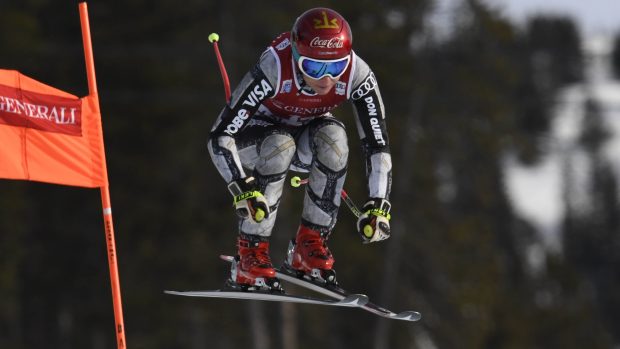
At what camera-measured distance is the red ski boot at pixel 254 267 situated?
11.4 m

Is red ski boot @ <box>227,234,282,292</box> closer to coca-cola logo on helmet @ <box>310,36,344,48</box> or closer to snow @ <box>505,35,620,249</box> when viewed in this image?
coca-cola logo on helmet @ <box>310,36,344,48</box>

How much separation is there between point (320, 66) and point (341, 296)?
198 cm

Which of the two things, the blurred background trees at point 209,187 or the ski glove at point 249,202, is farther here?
the blurred background trees at point 209,187

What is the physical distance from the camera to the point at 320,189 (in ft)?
37.3

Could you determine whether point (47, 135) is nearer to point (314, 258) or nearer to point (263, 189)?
point (263, 189)

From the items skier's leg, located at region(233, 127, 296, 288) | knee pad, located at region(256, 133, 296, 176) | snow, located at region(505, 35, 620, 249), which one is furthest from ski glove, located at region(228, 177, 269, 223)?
snow, located at region(505, 35, 620, 249)

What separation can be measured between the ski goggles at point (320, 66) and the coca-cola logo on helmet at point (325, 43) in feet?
0.37

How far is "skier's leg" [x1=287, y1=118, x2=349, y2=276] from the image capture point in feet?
36.6

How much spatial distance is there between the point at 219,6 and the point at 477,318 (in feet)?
41.5

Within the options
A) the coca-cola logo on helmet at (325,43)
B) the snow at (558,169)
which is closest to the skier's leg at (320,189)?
the coca-cola logo on helmet at (325,43)

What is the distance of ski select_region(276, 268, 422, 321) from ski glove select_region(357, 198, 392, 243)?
602mm

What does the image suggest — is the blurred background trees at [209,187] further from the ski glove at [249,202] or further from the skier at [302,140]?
the ski glove at [249,202]

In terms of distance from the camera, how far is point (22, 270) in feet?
136

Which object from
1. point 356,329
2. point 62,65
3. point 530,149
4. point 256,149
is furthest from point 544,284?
point 256,149
